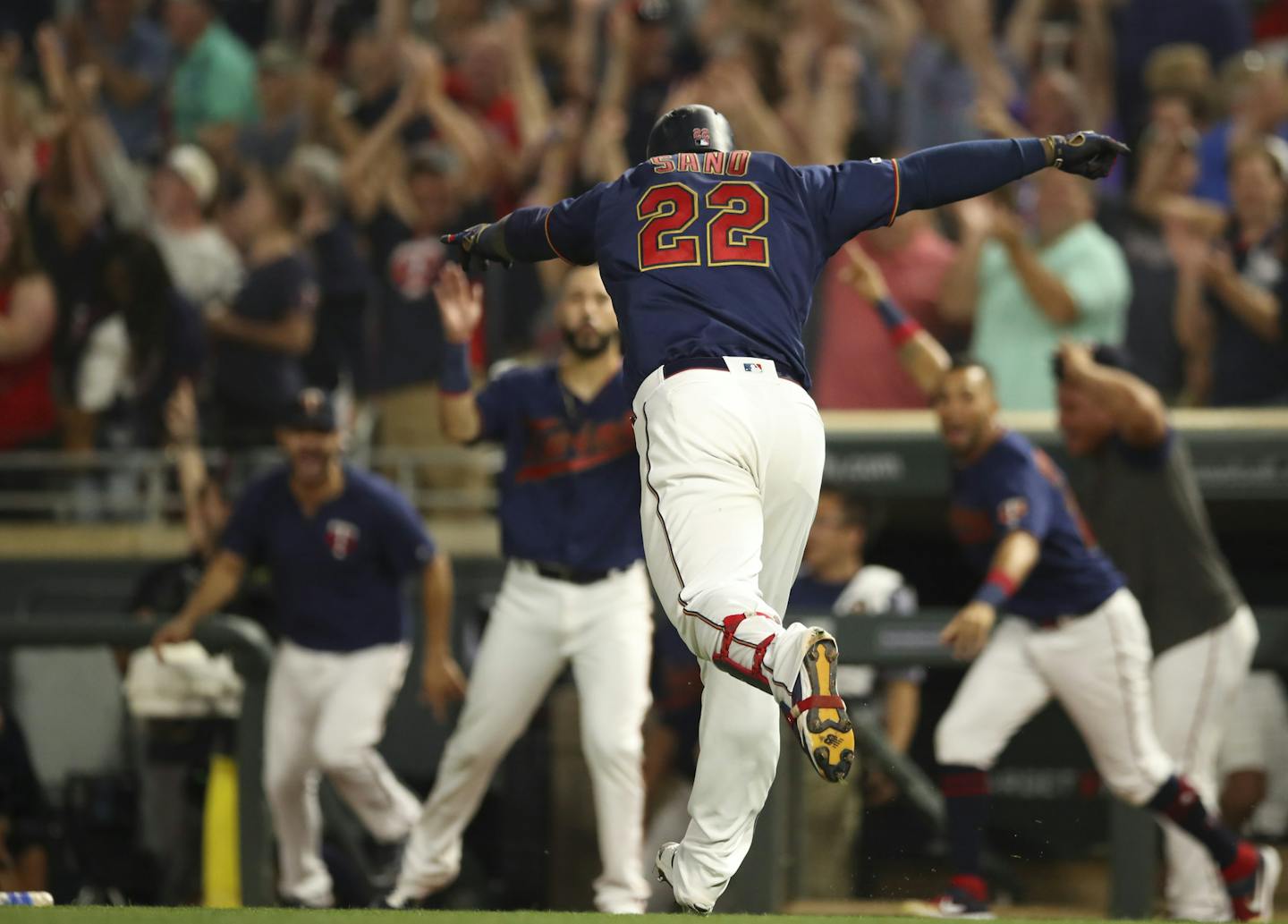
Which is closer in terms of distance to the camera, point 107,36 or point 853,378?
point 853,378

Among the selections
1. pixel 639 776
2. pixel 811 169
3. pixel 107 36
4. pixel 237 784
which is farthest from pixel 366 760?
pixel 107 36

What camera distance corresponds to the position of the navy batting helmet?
520 cm

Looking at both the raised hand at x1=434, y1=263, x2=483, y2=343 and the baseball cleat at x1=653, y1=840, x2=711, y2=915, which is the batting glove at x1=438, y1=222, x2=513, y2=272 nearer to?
the raised hand at x1=434, y1=263, x2=483, y2=343

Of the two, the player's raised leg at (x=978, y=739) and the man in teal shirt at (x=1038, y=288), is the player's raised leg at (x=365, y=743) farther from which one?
the man in teal shirt at (x=1038, y=288)

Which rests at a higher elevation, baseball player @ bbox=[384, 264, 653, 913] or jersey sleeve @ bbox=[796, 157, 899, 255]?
jersey sleeve @ bbox=[796, 157, 899, 255]

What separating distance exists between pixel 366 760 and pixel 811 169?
319 centimetres

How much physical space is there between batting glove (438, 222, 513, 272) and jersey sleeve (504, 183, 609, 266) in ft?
0.09

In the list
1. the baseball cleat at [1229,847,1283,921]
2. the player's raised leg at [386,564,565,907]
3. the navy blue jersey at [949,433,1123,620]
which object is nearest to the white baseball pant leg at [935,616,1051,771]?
the navy blue jersey at [949,433,1123,620]

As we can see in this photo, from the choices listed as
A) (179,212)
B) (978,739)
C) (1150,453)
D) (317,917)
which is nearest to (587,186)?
(179,212)

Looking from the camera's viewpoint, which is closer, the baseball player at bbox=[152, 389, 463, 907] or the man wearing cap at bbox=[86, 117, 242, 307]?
the baseball player at bbox=[152, 389, 463, 907]

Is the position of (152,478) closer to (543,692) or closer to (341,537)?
(341,537)

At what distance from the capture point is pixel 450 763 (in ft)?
21.8

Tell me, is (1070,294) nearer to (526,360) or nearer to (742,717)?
(526,360)

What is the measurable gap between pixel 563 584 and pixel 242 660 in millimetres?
1379
